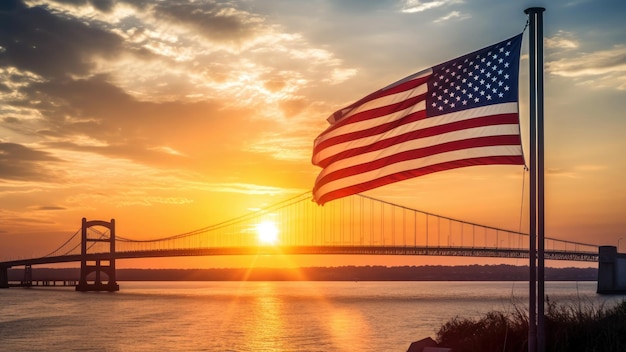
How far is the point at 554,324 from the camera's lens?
52.5ft

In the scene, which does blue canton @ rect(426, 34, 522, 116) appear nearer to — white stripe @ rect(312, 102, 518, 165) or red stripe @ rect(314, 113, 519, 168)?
white stripe @ rect(312, 102, 518, 165)

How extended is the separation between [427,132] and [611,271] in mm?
114269

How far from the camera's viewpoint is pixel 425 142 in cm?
1411

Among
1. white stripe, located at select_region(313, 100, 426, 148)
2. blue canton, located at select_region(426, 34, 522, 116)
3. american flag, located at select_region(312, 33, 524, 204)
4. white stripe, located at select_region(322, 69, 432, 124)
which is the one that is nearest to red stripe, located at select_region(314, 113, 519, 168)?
american flag, located at select_region(312, 33, 524, 204)

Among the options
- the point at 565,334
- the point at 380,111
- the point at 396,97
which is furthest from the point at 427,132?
the point at 565,334

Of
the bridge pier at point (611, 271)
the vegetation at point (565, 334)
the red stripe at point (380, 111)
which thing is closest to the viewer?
the red stripe at point (380, 111)

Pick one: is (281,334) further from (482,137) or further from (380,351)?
(482,137)

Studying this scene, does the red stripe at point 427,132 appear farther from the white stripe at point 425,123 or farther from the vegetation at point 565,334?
the vegetation at point 565,334

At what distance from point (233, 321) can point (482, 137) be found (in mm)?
54954

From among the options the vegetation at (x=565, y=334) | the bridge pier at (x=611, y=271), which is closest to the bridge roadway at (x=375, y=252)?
the bridge pier at (x=611, y=271)

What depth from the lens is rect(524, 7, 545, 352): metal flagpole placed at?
1271cm

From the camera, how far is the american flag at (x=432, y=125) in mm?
13359

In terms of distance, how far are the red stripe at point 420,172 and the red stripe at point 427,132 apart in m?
0.56

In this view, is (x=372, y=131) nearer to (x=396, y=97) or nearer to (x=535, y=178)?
(x=396, y=97)
